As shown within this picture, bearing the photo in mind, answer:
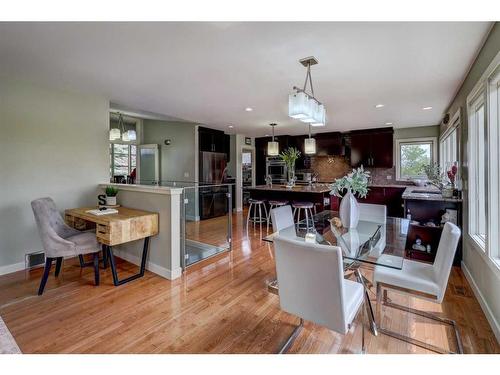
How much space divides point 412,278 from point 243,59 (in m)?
2.44

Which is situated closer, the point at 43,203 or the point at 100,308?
the point at 100,308

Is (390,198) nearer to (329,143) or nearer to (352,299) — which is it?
(329,143)

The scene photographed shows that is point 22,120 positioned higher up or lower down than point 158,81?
lower down

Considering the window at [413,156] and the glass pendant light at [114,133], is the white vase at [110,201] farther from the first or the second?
the window at [413,156]

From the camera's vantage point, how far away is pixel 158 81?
3.13 meters

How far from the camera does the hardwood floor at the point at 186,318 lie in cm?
181

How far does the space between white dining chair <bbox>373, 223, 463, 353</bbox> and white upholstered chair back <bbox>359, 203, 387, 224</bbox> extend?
1020 mm

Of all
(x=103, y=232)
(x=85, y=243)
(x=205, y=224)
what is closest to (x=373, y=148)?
(x=205, y=224)

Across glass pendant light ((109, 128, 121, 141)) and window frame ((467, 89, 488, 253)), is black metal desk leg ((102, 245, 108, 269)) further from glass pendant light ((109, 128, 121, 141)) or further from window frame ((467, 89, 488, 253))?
window frame ((467, 89, 488, 253))
